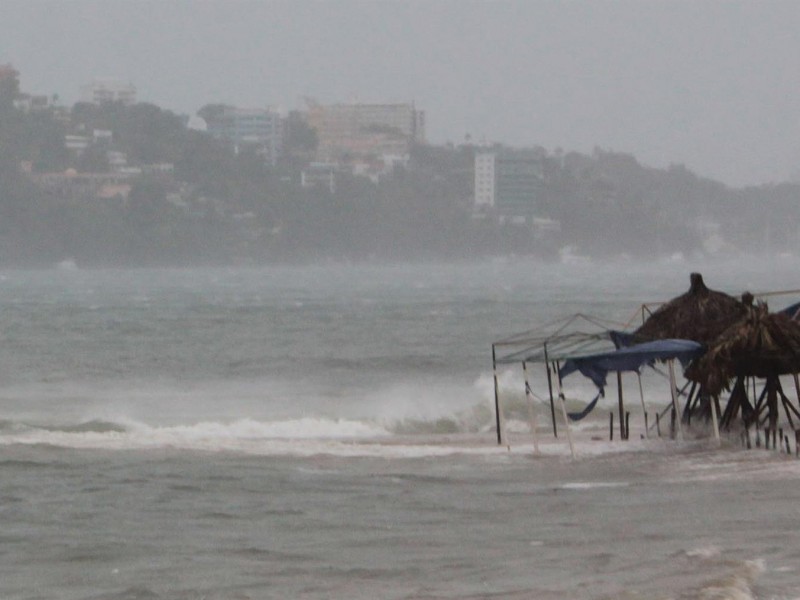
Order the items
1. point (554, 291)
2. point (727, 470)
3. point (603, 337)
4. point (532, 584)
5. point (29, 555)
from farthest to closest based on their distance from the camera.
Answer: point (554, 291) < point (603, 337) < point (727, 470) < point (29, 555) < point (532, 584)

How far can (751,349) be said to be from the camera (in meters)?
22.9

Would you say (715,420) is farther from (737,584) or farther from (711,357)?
(737,584)

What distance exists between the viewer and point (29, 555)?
16484 mm

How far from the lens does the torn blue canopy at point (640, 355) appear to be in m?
23.6

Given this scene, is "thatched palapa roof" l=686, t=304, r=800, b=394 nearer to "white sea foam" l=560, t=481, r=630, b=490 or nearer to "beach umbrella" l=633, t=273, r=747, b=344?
"beach umbrella" l=633, t=273, r=747, b=344

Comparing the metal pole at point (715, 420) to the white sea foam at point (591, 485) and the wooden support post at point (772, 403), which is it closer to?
the wooden support post at point (772, 403)

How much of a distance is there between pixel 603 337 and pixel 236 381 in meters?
21.7

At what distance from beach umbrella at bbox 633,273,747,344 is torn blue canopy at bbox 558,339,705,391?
656 millimetres

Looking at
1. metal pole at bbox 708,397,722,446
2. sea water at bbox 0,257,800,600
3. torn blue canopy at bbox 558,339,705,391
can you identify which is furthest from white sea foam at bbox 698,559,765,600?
torn blue canopy at bbox 558,339,705,391

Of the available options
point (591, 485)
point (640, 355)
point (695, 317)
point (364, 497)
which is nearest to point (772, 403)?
point (640, 355)

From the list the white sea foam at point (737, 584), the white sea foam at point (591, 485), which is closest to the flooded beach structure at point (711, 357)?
the white sea foam at point (591, 485)

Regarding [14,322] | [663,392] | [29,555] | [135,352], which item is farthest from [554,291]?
[29,555]

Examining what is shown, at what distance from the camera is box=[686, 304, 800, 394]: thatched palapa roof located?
74.9ft

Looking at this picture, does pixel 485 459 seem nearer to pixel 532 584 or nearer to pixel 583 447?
pixel 583 447
